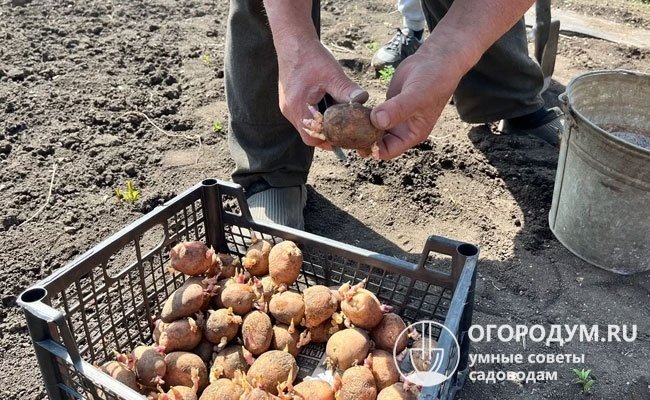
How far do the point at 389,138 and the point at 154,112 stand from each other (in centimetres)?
182

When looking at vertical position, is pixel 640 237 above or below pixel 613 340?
above

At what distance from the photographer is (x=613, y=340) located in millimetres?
1957

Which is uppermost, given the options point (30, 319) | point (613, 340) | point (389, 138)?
point (389, 138)

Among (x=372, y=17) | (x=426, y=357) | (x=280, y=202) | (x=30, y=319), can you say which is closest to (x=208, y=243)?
(x=280, y=202)

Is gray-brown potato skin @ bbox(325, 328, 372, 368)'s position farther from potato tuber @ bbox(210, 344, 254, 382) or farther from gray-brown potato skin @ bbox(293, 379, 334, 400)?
potato tuber @ bbox(210, 344, 254, 382)

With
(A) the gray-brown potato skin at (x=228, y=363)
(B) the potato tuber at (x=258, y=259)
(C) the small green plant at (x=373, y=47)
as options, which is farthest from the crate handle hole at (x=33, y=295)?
(C) the small green plant at (x=373, y=47)

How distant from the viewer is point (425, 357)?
5.15 feet

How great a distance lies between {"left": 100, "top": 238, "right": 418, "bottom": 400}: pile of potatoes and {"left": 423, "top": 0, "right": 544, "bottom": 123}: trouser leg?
1.45 m

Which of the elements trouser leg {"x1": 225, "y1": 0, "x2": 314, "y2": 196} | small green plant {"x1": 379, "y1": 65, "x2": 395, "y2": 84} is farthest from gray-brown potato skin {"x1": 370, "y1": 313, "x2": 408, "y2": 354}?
small green plant {"x1": 379, "y1": 65, "x2": 395, "y2": 84}

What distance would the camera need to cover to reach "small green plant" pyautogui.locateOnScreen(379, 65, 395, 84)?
345 cm

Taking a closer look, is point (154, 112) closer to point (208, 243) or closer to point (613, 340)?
point (208, 243)

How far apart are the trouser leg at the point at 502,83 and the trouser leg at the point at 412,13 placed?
2.73 ft

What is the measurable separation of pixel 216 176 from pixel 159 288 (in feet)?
2.77

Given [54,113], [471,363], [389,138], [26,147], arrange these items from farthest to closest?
[54,113] → [26,147] → [471,363] → [389,138]
